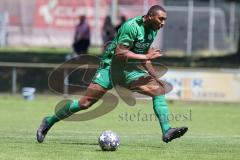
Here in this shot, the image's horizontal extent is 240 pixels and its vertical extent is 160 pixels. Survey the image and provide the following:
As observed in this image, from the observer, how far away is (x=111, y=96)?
21.4 metres

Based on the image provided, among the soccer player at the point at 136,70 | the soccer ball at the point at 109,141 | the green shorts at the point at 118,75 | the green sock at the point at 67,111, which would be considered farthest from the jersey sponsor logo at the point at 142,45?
the soccer ball at the point at 109,141

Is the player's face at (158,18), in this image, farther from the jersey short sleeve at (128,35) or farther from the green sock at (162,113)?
the green sock at (162,113)

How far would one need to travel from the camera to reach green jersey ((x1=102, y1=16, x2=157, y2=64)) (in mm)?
11094

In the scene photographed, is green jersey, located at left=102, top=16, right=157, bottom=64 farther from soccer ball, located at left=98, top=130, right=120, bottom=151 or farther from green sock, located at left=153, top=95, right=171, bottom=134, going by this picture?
soccer ball, located at left=98, top=130, right=120, bottom=151

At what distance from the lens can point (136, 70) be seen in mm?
11555

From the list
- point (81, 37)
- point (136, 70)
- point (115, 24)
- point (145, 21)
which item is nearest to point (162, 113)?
point (136, 70)

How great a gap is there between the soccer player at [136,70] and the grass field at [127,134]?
407 millimetres

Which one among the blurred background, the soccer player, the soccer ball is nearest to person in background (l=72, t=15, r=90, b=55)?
the blurred background

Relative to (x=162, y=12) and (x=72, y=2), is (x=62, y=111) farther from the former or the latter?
(x=72, y=2)

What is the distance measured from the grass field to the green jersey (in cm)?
142

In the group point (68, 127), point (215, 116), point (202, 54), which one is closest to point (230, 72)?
point (215, 116)

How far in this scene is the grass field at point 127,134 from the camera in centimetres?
1030

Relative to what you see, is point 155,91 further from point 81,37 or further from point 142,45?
point 81,37

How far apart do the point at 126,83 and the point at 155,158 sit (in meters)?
1.92
